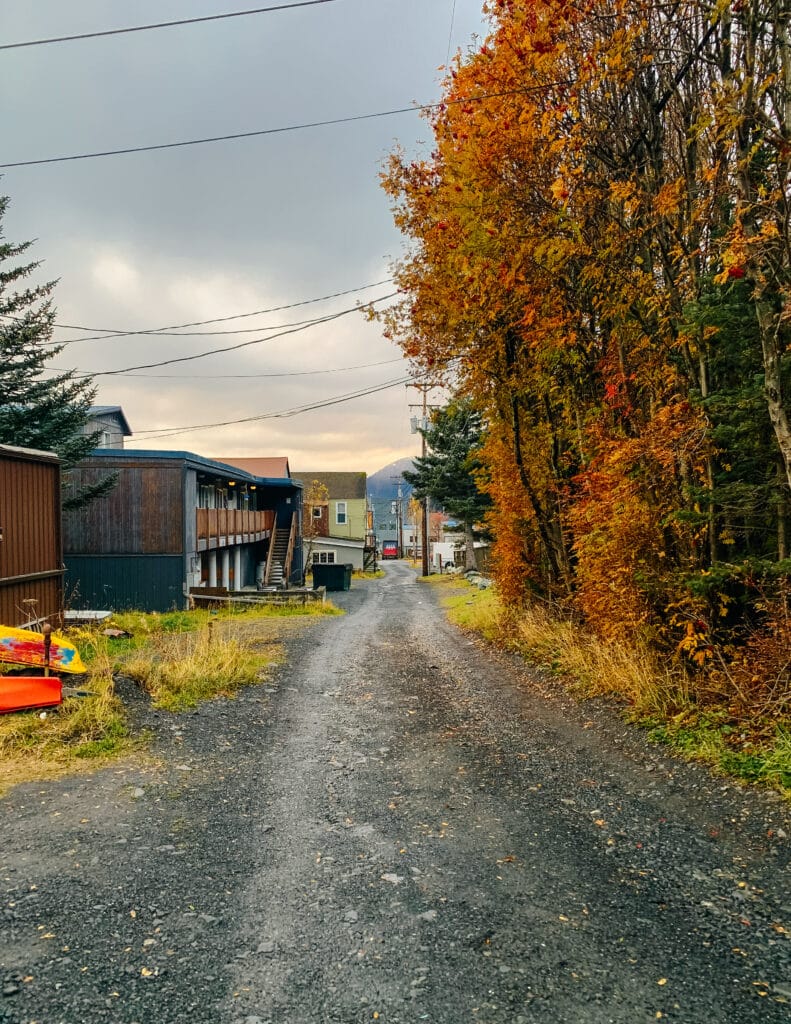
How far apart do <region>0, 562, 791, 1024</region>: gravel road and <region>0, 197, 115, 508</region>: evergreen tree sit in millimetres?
11706

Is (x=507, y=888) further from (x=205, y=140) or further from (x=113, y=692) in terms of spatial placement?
(x=205, y=140)

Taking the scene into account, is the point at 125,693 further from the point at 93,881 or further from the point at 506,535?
the point at 506,535

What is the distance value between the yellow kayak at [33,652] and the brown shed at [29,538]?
6.60ft

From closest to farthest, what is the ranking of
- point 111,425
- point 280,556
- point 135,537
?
point 135,537, point 280,556, point 111,425

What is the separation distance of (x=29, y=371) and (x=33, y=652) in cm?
1065

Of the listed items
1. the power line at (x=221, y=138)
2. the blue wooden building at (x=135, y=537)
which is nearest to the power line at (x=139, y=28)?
the power line at (x=221, y=138)

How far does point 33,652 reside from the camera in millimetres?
7152

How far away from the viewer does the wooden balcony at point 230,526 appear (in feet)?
74.9

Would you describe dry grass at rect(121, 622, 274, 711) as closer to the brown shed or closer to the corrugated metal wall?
the brown shed

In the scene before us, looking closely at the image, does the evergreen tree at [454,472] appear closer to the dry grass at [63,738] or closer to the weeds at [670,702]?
the weeds at [670,702]

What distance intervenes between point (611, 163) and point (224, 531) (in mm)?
21040

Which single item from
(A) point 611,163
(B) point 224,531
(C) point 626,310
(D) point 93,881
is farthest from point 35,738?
(B) point 224,531

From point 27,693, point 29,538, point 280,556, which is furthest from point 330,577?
point 27,693

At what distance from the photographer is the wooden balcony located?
22844mm
